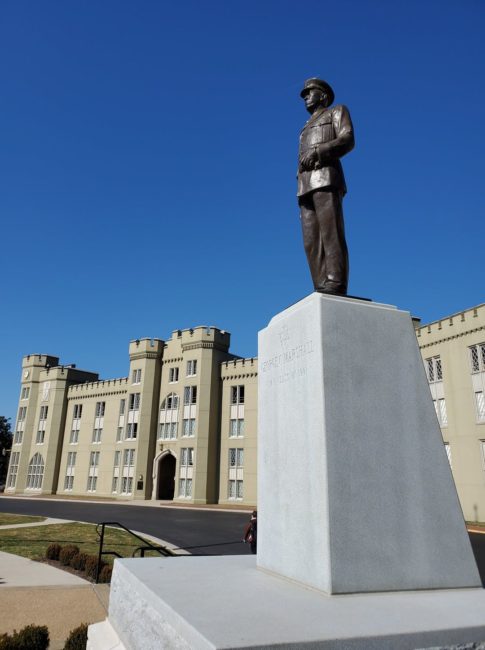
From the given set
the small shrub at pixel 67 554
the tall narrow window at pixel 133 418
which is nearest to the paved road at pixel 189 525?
the small shrub at pixel 67 554

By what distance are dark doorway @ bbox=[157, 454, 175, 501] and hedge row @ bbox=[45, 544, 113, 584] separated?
91.7 ft

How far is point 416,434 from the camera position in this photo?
4.52 meters

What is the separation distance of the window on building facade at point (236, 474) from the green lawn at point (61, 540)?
1737 centimetres

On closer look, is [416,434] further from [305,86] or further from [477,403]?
[477,403]

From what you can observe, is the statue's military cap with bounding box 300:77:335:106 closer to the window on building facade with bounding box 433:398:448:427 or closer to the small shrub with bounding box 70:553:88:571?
the small shrub with bounding box 70:553:88:571

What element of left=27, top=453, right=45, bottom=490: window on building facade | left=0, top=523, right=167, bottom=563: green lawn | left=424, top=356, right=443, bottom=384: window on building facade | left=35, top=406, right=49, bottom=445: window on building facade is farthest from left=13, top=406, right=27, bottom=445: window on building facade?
left=424, top=356, right=443, bottom=384: window on building facade

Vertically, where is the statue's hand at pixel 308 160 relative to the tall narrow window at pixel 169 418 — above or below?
below

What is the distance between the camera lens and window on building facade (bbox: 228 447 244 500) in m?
36.5

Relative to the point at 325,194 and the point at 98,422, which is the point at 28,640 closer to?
the point at 325,194

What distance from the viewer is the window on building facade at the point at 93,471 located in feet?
147

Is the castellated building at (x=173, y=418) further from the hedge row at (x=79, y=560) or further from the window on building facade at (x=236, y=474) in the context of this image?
the hedge row at (x=79, y=560)

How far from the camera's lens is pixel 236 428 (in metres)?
38.0

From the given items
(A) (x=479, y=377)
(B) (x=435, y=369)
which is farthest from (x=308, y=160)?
(B) (x=435, y=369)

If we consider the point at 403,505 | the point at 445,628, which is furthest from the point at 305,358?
the point at 445,628
